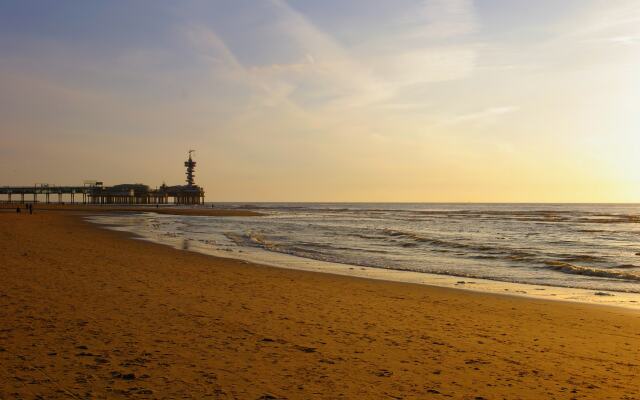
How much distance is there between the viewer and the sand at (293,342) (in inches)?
237

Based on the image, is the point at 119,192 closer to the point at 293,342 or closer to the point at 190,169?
the point at 190,169

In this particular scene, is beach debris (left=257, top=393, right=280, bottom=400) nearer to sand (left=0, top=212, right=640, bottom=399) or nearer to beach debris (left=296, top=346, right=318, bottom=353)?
sand (left=0, top=212, right=640, bottom=399)

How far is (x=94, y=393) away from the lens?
5500 millimetres

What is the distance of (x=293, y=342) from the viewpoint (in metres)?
8.07

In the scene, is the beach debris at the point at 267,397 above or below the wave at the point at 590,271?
above

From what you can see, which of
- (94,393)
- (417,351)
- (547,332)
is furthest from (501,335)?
(94,393)

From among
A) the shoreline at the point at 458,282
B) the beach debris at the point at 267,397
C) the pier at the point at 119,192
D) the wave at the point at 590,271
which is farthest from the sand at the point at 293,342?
the pier at the point at 119,192

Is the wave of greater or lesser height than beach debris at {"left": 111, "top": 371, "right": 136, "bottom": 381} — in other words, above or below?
below

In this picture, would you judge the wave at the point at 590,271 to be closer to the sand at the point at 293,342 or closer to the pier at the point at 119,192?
the sand at the point at 293,342

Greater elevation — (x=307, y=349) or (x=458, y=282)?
→ (x=307, y=349)

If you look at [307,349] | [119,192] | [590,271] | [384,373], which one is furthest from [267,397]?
[119,192]

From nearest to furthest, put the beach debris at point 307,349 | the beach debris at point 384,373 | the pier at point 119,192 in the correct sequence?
the beach debris at point 384,373 → the beach debris at point 307,349 → the pier at point 119,192

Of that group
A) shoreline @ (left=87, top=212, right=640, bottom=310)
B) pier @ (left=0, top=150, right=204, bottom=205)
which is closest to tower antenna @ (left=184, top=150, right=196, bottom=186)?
pier @ (left=0, top=150, right=204, bottom=205)

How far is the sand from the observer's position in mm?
6020
